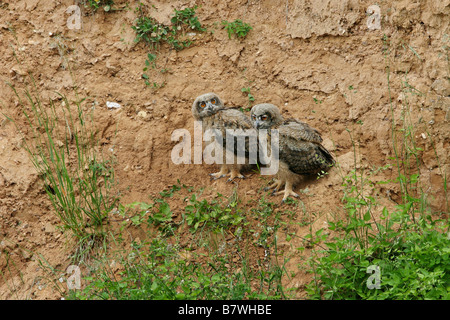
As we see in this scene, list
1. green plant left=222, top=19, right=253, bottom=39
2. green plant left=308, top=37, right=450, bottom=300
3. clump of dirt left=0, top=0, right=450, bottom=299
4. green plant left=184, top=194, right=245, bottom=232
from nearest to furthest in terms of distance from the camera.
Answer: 1. green plant left=308, top=37, right=450, bottom=300
2. green plant left=184, top=194, right=245, bottom=232
3. clump of dirt left=0, top=0, right=450, bottom=299
4. green plant left=222, top=19, right=253, bottom=39

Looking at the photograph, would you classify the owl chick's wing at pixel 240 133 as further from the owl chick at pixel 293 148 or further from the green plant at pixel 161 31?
the green plant at pixel 161 31

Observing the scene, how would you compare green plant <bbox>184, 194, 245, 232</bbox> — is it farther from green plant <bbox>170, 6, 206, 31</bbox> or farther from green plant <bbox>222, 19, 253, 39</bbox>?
green plant <bbox>170, 6, 206, 31</bbox>

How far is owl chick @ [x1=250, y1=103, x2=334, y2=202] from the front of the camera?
597cm

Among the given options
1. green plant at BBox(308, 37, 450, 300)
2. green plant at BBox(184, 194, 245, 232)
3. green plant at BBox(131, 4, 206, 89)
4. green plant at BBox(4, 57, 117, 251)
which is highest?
green plant at BBox(131, 4, 206, 89)

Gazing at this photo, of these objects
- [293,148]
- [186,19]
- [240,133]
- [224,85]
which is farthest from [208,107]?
[186,19]

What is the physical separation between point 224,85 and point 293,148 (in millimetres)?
1604

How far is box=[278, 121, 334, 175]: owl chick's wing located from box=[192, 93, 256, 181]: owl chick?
0.49m

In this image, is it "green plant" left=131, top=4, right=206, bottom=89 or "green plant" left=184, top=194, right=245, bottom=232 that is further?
"green plant" left=131, top=4, right=206, bottom=89

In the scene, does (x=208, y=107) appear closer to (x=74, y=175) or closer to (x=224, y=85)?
(x=224, y=85)

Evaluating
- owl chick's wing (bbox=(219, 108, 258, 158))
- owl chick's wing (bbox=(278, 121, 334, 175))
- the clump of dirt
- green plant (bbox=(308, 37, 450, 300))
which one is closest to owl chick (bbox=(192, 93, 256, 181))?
owl chick's wing (bbox=(219, 108, 258, 158))

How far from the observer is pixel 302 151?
19.5ft

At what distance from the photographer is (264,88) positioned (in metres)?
7.00

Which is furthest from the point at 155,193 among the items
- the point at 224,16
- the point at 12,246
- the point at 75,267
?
the point at 224,16

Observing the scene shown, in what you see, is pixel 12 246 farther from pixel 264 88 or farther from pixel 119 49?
pixel 264 88
